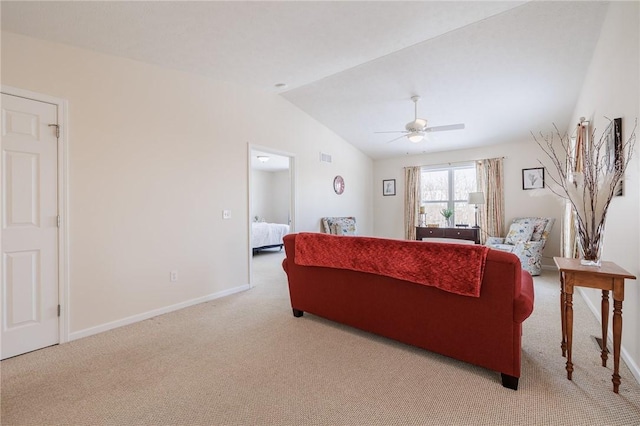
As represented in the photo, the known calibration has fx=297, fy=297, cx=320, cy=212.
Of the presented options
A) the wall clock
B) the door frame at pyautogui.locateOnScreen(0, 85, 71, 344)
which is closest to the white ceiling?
the door frame at pyautogui.locateOnScreen(0, 85, 71, 344)

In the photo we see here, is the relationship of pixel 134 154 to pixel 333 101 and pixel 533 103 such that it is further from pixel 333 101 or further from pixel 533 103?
pixel 533 103

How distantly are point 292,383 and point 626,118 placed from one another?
10.1ft

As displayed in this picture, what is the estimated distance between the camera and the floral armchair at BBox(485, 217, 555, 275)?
4.81m

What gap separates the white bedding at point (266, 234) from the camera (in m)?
6.91

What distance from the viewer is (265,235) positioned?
707cm

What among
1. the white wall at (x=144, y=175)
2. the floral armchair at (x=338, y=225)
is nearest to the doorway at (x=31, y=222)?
the white wall at (x=144, y=175)

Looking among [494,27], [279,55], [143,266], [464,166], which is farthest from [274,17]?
[464,166]

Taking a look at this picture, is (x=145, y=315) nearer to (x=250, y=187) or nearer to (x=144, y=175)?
(x=144, y=175)

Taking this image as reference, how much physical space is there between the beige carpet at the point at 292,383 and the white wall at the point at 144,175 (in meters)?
0.59

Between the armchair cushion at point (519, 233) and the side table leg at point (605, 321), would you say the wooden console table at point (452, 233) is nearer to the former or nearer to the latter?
the armchair cushion at point (519, 233)

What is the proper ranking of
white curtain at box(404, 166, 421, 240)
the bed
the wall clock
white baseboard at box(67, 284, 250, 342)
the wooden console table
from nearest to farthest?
white baseboard at box(67, 284, 250, 342) < the wooden console table < the wall clock < the bed < white curtain at box(404, 166, 421, 240)

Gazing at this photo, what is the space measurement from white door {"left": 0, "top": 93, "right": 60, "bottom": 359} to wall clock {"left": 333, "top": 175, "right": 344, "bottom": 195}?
454 cm

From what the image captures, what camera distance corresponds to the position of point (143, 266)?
10.4 ft

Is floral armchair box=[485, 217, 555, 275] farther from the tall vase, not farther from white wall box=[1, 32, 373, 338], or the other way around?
white wall box=[1, 32, 373, 338]
